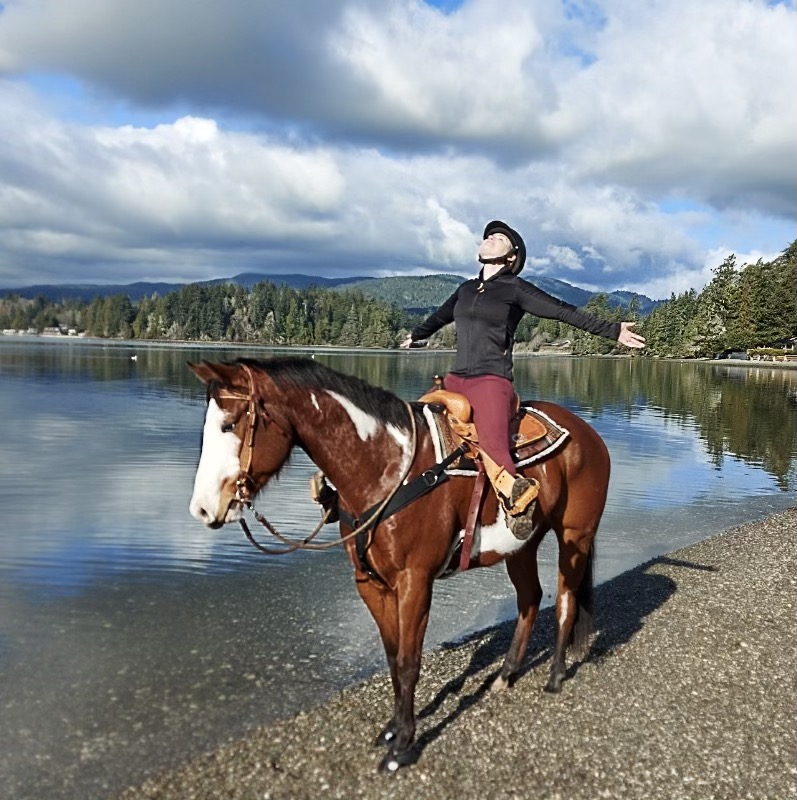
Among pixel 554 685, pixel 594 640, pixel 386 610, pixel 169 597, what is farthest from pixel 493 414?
pixel 169 597

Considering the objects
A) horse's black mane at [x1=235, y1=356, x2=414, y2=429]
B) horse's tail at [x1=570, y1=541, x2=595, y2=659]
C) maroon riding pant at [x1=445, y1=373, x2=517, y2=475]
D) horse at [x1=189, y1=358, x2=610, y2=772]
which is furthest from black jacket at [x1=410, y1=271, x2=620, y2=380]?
horse's tail at [x1=570, y1=541, x2=595, y2=659]

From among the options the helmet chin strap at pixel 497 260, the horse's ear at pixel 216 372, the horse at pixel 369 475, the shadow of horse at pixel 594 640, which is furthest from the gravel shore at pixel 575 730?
the helmet chin strap at pixel 497 260

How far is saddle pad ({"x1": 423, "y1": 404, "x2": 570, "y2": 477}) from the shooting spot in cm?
520

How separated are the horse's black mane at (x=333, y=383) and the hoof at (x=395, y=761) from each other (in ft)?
8.09

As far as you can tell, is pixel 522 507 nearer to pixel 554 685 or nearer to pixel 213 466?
pixel 554 685

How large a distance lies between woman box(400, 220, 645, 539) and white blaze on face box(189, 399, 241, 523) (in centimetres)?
198

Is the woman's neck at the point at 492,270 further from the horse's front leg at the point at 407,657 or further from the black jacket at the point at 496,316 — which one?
the horse's front leg at the point at 407,657

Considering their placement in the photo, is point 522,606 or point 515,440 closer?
point 515,440

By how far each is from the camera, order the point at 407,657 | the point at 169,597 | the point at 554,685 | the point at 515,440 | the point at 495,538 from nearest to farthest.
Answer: the point at 407,657 → the point at 495,538 → the point at 515,440 → the point at 554,685 → the point at 169,597

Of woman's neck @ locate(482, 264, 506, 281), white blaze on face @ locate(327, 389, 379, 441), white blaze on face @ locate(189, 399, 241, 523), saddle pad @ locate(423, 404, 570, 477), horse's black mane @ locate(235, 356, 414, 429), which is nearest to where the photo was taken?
white blaze on face @ locate(189, 399, 241, 523)

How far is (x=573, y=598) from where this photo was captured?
6.72 meters

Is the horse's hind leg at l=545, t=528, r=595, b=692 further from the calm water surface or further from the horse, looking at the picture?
the calm water surface

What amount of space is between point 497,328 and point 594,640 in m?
4.21

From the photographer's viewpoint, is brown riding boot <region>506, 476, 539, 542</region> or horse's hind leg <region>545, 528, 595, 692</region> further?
horse's hind leg <region>545, 528, 595, 692</region>
